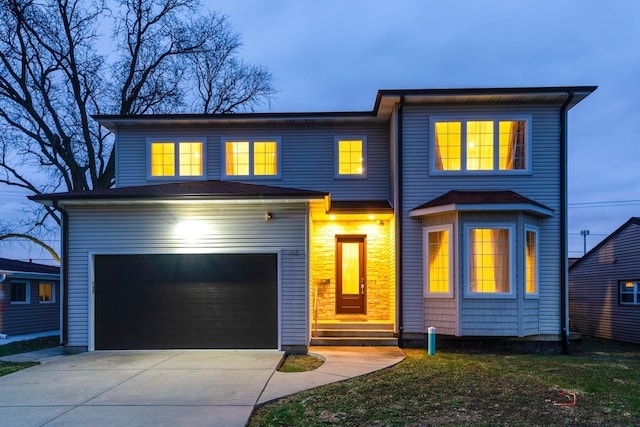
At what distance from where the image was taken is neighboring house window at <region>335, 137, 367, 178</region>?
1173 cm

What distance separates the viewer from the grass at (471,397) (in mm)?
5113

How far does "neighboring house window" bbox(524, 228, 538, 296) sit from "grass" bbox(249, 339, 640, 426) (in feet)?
6.19

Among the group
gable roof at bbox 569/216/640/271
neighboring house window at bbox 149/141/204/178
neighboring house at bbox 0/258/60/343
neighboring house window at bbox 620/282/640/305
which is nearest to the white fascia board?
gable roof at bbox 569/216/640/271

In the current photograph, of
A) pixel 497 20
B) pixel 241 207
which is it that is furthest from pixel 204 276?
pixel 497 20

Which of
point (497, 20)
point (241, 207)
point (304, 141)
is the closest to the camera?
point (241, 207)

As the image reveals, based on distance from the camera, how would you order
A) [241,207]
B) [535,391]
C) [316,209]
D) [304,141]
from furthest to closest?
1. [304,141]
2. [316,209]
3. [241,207]
4. [535,391]

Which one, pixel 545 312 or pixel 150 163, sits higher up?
pixel 150 163

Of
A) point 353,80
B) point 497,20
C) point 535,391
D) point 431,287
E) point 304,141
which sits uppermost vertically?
point 497,20

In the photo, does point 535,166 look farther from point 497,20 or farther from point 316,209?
point 497,20

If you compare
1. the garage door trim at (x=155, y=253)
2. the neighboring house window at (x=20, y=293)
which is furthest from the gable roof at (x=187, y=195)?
the neighboring house window at (x=20, y=293)

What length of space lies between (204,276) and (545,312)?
7516 mm

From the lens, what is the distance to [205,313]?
9.52 meters

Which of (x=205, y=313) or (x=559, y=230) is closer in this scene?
(x=205, y=313)

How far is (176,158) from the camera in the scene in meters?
12.0
